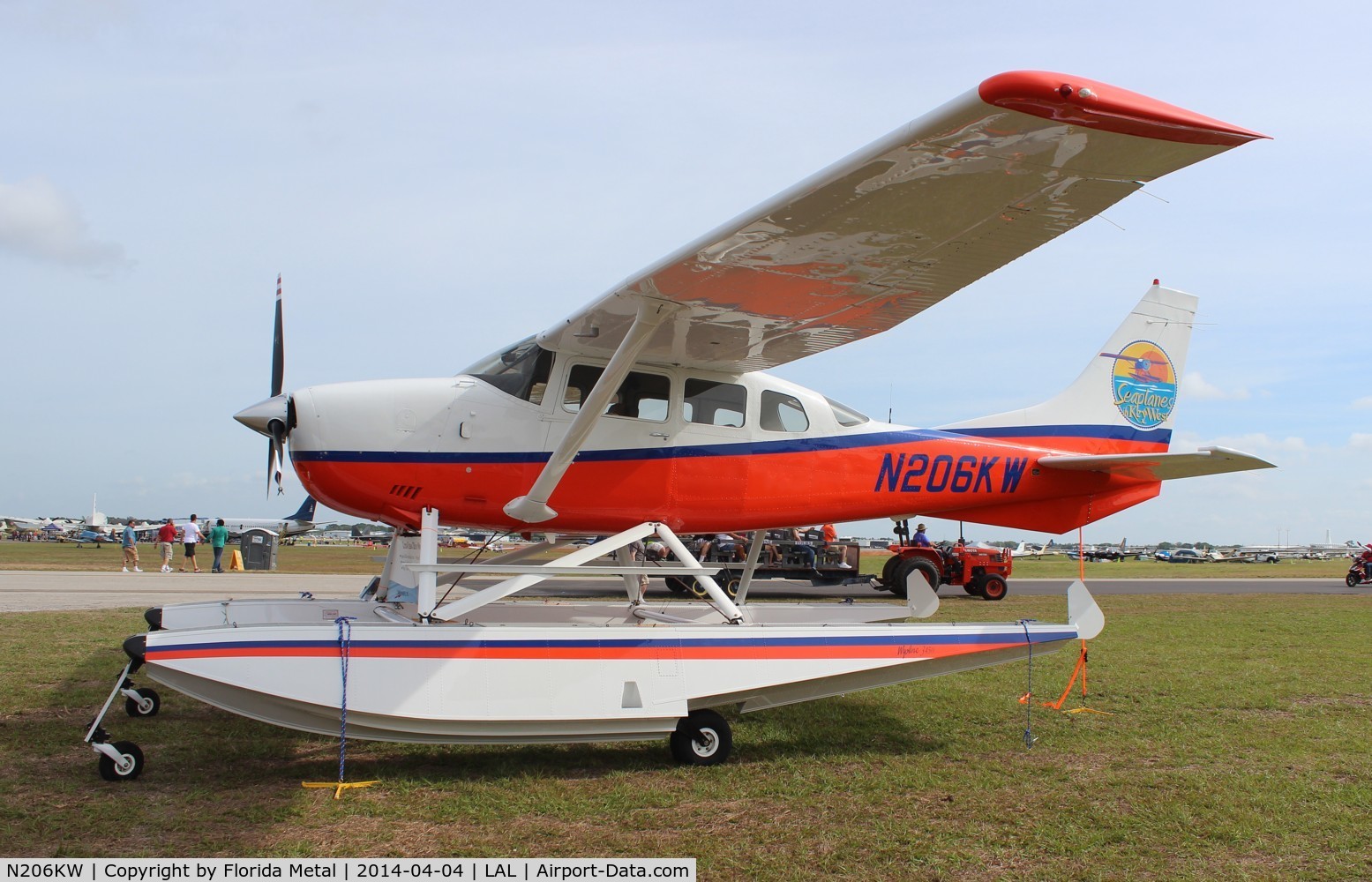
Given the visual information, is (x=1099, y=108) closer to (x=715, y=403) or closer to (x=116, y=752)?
(x=715, y=403)

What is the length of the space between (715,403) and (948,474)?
2180 mm

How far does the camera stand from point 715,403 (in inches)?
281

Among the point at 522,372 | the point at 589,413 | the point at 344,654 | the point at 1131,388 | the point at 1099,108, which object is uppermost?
the point at 1099,108

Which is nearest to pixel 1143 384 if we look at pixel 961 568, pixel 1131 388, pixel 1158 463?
pixel 1131 388

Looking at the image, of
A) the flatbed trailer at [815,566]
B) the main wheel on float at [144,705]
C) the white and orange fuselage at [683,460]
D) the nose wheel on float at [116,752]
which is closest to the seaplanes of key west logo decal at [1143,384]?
the white and orange fuselage at [683,460]

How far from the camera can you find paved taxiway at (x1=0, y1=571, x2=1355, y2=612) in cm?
1453

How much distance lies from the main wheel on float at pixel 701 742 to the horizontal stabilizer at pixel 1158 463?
407 cm

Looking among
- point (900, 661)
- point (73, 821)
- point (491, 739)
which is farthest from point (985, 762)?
point (73, 821)

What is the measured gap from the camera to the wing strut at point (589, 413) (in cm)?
585

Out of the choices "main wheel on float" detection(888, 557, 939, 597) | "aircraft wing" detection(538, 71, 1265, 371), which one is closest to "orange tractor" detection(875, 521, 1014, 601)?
"main wheel on float" detection(888, 557, 939, 597)

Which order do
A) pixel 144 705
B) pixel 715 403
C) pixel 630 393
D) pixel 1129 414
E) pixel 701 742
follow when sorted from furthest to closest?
pixel 1129 414, pixel 715 403, pixel 630 393, pixel 144 705, pixel 701 742

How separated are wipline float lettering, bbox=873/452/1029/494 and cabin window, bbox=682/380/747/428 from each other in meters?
1.35

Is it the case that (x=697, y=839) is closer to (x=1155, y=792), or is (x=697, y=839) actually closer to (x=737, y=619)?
(x=737, y=619)
